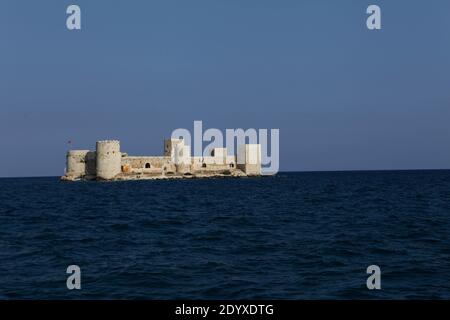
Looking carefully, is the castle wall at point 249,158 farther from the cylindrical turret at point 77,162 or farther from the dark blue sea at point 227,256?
the dark blue sea at point 227,256

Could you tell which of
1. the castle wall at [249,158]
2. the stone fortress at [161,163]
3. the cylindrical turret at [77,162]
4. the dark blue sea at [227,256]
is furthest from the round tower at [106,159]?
the dark blue sea at [227,256]

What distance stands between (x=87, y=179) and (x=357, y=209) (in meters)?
54.1

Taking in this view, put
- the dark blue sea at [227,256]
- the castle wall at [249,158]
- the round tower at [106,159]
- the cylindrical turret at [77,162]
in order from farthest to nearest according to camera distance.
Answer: the castle wall at [249,158], the cylindrical turret at [77,162], the round tower at [106,159], the dark blue sea at [227,256]

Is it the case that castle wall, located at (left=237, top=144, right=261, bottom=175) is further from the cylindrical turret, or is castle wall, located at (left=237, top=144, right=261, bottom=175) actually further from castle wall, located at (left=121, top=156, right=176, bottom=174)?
the cylindrical turret

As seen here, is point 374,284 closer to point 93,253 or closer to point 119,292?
point 119,292

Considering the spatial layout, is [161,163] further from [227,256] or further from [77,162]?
[227,256]

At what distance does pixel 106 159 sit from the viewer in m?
70.2

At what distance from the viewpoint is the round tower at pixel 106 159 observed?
70.2m

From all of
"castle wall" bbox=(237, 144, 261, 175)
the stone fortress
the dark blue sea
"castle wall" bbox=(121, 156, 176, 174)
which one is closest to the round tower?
the stone fortress

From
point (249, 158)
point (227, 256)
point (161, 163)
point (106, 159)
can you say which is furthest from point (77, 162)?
point (227, 256)

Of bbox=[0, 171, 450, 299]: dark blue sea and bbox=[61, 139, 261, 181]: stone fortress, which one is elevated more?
bbox=[61, 139, 261, 181]: stone fortress

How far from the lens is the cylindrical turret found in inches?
2955

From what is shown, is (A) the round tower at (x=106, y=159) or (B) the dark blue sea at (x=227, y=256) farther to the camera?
(A) the round tower at (x=106, y=159)
